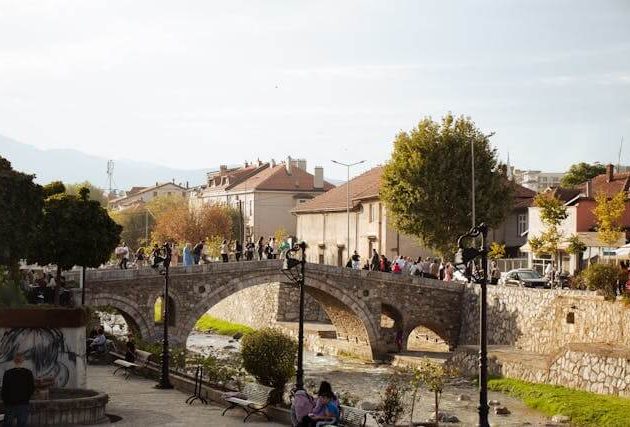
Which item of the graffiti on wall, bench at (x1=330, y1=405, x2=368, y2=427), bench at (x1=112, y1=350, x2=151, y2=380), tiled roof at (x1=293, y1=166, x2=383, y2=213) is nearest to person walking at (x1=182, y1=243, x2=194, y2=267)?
bench at (x1=112, y1=350, x2=151, y2=380)

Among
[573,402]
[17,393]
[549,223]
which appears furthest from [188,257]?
[17,393]

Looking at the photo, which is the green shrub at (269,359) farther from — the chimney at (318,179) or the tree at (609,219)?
the chimney at (318,179)

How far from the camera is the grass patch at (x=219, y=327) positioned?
71.8m

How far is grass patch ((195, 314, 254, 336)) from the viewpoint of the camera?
7175cm

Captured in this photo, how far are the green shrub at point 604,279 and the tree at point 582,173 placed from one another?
4886 centimetres

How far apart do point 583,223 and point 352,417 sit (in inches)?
1627

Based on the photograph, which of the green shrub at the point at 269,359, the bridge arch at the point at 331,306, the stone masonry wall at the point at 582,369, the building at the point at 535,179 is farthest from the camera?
the building at the point at 535,179

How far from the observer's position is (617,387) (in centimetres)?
3909

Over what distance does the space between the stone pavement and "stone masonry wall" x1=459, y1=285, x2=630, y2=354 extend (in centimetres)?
1938

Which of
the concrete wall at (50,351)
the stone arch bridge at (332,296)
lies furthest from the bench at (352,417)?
the stone arch bridge at (332,296)

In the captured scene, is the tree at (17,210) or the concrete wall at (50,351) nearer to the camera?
the concrete wall at (50,351)

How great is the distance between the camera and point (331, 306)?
59844mm

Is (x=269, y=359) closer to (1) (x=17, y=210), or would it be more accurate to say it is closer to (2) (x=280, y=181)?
(1) (x=17, y=210)

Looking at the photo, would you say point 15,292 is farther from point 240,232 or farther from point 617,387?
point 240,232
